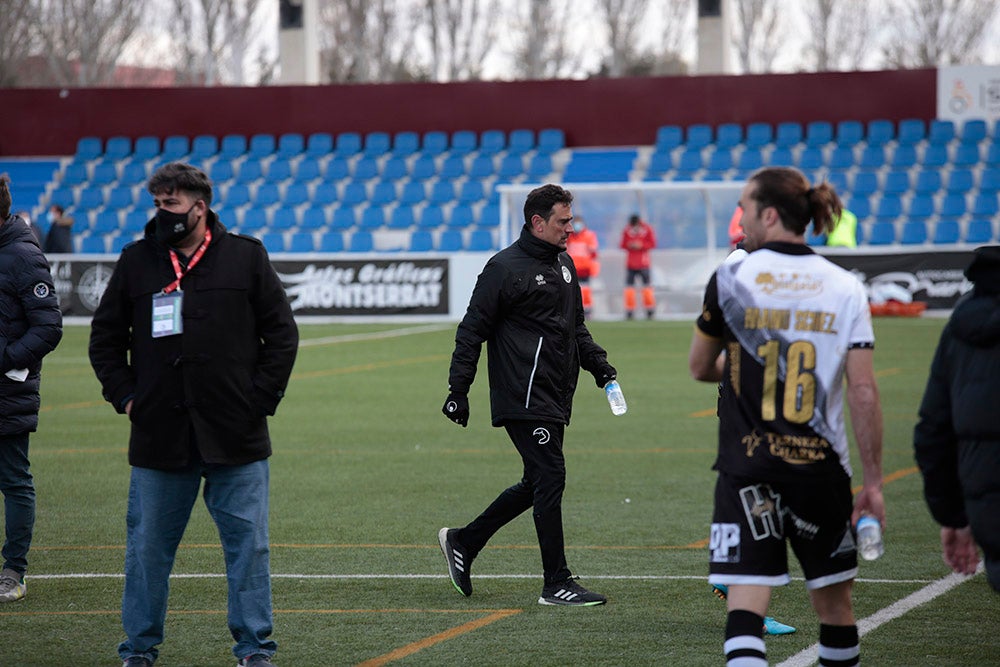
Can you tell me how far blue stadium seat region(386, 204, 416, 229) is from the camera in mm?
36438

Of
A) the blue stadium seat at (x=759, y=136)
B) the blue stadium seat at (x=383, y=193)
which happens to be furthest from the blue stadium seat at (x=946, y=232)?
the blue stadium seat at (x=383, y=193)

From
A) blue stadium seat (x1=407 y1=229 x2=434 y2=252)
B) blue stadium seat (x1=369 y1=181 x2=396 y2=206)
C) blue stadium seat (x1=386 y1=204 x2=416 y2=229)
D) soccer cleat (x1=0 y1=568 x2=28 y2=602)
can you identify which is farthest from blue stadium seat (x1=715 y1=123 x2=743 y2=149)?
soccer cleat (x1=0 y1=568 x2=28 y2=602)

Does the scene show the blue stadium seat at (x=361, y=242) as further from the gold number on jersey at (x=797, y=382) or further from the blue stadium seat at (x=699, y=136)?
the gold number on jersey at (x=797, y=382)

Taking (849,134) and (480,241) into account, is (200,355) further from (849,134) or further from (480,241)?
(849,134)

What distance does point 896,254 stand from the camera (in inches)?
1108

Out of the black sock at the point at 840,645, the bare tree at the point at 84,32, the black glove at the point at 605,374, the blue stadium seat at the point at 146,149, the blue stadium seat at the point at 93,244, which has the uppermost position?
the bare tree at the point at 84,32

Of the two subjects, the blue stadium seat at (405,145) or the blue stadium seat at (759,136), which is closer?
the blue stadium seat at (759,136)

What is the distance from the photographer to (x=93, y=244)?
37812 mm

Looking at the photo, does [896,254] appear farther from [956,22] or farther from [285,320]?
[956,22]

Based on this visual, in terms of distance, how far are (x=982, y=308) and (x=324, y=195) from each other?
34.6 meters

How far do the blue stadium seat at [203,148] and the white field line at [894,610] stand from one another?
3377cm

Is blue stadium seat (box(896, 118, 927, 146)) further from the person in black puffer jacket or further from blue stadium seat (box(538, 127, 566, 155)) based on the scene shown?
the person in black puffer jacket

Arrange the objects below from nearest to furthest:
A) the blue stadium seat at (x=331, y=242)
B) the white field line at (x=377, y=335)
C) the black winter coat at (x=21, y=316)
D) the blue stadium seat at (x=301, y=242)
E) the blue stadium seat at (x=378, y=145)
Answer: the black winter coat at (x=21, y=316) < the white field line at (x=377, y=335) < the blue stadium seat at (x=331, y=242) < the blue stadium seat at (x=301, y=242) < the blue stadium seat at (x=378, y=145)

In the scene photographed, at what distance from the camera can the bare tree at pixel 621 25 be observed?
6128 cm
